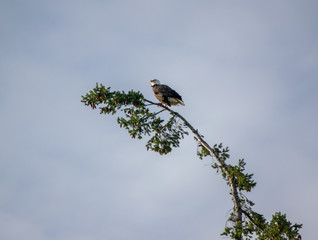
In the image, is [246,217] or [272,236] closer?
[272,236]

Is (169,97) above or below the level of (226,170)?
above

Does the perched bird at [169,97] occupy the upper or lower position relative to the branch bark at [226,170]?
upper

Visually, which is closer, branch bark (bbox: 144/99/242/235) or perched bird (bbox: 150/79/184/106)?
branch bark (bbox: 144/99/242/235)

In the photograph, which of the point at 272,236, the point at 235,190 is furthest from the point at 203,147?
the point at 272,236

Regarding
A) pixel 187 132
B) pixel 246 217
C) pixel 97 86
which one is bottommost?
pixel 246 217

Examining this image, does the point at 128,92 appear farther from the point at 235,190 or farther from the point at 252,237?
the point at 252,237

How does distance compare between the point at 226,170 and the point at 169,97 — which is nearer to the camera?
the point at 226,170

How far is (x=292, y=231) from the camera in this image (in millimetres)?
13156

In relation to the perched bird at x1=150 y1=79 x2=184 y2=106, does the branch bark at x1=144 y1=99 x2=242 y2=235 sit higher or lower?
lower

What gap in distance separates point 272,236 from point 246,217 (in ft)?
3.89

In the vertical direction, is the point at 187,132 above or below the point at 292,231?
above

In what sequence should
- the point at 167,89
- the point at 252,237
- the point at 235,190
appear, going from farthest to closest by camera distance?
the point at 167,89
the point at 235,190
the point at 252,237

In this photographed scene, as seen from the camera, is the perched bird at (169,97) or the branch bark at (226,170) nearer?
the branch bark at (226,170)

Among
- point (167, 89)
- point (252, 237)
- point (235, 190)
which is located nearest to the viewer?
point (252, 237)
